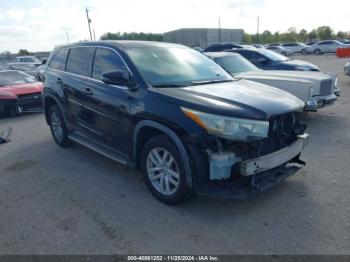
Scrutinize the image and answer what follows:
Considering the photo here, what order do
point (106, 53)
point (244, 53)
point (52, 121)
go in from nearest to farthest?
point (106, 53) → point (52, 121) → point (244, 53)

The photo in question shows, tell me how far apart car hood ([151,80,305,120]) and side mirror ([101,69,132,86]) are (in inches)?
14.9

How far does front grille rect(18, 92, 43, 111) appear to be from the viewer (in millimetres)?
9375

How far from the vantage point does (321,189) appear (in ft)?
12.8

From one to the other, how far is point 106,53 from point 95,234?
253cm

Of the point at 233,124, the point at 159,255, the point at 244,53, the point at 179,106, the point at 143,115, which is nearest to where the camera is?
the point at 159,255

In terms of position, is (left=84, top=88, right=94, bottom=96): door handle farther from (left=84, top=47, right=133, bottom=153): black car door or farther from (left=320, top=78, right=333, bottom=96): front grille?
(left=320, top=78, right=333, bottom=96): front grille

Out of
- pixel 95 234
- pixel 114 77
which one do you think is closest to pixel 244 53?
pixel 114 77

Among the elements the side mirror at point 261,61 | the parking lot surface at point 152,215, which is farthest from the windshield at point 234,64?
the parking lot surface at point 152,215

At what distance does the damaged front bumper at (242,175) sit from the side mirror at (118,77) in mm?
1441

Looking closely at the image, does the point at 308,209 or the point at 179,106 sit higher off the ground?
the point at 179,106

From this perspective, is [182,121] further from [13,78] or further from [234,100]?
[13,78]

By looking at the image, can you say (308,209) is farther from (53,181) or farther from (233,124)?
(53,181)

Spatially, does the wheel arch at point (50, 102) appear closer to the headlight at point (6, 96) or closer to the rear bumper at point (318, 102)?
the headlight at point (6, 96)

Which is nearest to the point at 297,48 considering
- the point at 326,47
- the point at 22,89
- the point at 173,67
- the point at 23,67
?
the point at 326,47
